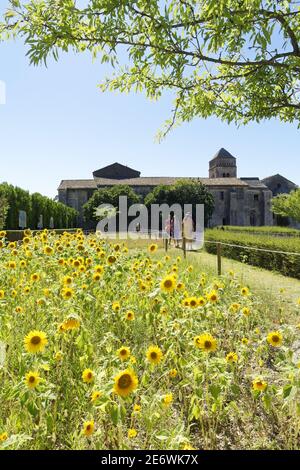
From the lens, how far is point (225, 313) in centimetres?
362

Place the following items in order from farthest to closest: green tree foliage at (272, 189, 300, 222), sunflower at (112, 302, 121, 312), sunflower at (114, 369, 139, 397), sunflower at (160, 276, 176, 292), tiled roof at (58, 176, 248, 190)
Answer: tiled roof at (58, 176, 248, 190) < green tree foliage at (272, 189, 300, 222) < sunflower at (112, 302, 121, 312) < sunflower at (160, 276, 176, 292) < sunflower at (114, 369, 139, 397)

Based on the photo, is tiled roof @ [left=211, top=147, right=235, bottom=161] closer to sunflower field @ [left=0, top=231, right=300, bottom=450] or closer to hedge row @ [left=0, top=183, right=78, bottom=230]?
hedge row @ [left=0, top=183, right=78, bottom=230]

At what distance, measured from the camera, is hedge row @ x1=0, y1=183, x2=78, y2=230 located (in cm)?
2598

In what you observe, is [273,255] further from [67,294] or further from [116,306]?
[67,294]

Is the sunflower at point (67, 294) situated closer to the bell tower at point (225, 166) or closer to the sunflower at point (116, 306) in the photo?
the sunflower at point (116, 306)

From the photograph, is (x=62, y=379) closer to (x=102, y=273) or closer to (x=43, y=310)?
(x=43, y=310)

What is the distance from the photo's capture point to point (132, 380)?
5.81ft

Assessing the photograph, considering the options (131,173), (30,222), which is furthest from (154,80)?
(131,173)

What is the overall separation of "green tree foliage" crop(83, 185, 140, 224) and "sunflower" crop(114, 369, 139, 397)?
47905 millimetres

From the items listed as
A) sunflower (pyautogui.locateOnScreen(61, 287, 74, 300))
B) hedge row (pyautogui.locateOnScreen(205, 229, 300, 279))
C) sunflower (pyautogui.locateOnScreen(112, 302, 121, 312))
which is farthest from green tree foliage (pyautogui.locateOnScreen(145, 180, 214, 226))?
sunflower (pyautogui.locateOnScreen(61, 287, 74, 300))

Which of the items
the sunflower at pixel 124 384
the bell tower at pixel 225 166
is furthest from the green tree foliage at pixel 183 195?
the sunflower at pixel 124 384

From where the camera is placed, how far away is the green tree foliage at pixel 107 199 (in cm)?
4994
